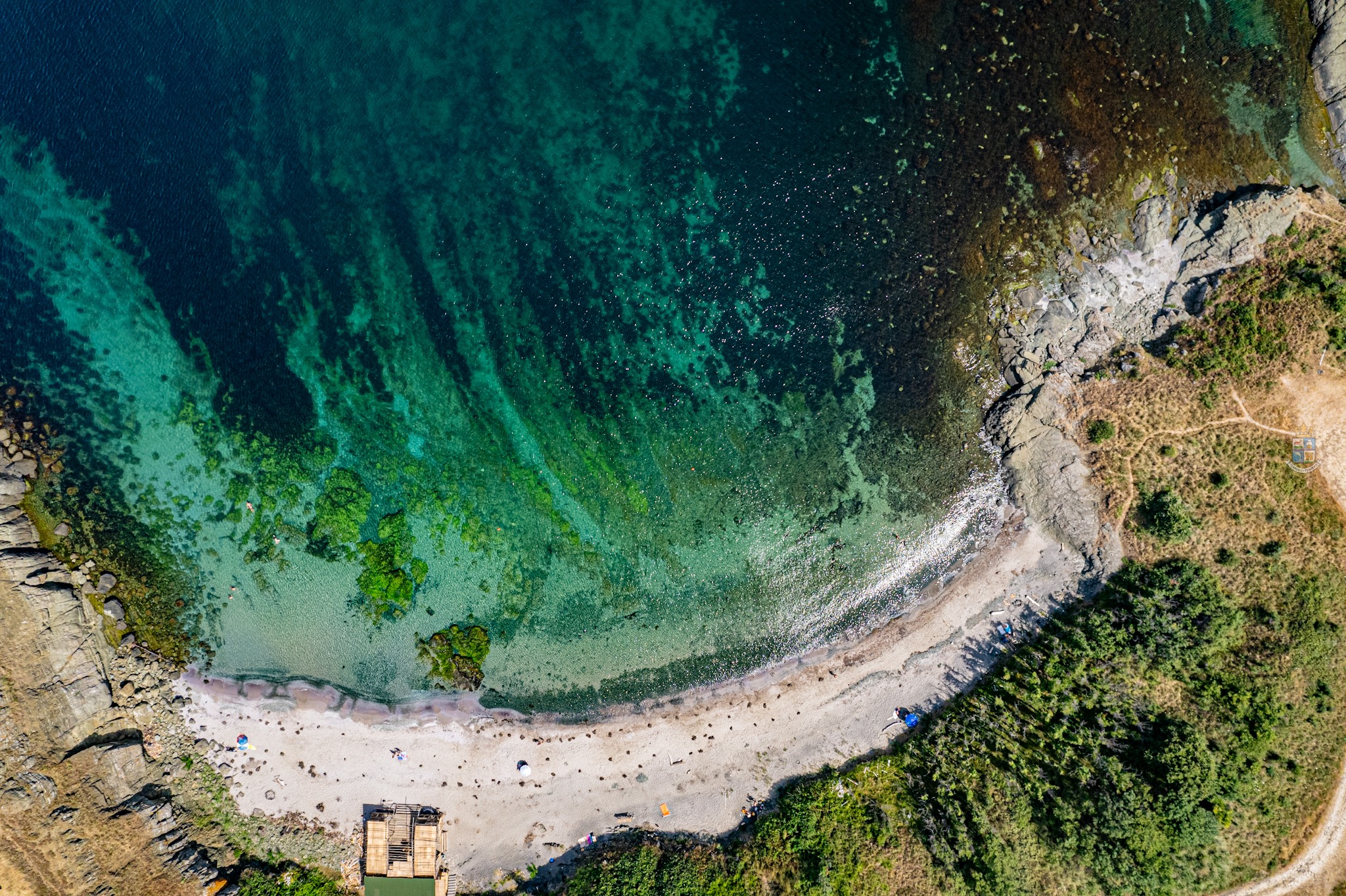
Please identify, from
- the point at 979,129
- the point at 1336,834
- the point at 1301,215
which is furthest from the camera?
the point at 979,129

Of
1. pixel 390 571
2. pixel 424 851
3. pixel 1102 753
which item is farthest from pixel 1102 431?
pixel 424 851

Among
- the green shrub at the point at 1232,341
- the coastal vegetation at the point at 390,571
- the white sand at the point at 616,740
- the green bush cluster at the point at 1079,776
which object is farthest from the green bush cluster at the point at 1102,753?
the coastal vegetation at the point at 390,571

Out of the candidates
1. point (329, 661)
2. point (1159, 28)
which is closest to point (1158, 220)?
point (1159, 28)

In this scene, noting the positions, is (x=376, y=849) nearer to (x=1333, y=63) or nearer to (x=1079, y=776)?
(x=1079, y=776)

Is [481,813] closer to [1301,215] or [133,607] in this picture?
[133,607]

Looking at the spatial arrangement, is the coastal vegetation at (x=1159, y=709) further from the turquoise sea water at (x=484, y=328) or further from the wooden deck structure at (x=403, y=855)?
the turquoise sea water at (x=484, y=328)

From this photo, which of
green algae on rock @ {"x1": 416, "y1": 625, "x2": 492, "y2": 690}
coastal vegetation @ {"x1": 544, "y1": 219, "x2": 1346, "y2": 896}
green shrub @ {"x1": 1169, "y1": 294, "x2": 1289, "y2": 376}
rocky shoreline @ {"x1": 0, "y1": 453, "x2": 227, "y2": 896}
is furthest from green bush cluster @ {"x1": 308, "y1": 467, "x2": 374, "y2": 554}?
green shrub @ {"x1": 1169, "y1": 294, "x2": 1289, "y2": 376}
